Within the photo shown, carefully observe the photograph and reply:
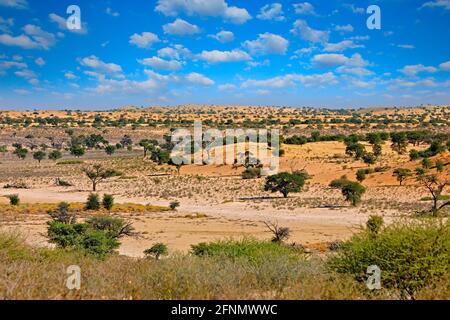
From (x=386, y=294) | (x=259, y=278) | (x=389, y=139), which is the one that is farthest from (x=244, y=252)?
(x=389, y=139)

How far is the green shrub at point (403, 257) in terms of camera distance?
10.2 meters

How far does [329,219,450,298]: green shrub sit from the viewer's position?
10180mm

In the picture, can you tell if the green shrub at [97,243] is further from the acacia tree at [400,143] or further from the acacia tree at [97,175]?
the acacia tree at [400,143]

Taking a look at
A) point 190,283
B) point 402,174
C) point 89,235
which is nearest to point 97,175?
point 89,235

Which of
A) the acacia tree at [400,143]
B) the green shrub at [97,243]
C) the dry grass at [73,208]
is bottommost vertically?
the dry grass at [73,208]

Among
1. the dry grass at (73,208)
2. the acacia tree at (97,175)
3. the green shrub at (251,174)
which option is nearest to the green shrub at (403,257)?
the dry grass at (73,208)

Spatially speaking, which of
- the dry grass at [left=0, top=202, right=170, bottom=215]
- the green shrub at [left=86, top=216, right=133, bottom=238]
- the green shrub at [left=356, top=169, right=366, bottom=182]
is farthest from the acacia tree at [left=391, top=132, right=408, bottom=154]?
the green shrub at [left=86, top=216, right=133, bottom=238]

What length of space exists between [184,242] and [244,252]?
12760 millimetres

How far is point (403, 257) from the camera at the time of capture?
34.9 ft

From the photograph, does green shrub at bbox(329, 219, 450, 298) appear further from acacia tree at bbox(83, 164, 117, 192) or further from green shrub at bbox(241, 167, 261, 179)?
acacia tree at bbox(83, 164, 117, 192)

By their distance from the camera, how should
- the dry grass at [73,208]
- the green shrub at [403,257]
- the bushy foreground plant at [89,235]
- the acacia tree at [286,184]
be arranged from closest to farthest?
1. the green shrub at [403,257]
2. the bushy foreground plant at [89,235]
3. the dry grass at [73,208]
4. the acacia tree at [286,184]

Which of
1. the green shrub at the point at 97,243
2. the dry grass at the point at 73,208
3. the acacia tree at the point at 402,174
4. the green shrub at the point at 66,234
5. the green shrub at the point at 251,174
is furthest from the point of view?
the green shrub at the point at 251,174

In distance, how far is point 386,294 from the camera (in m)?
9.14
